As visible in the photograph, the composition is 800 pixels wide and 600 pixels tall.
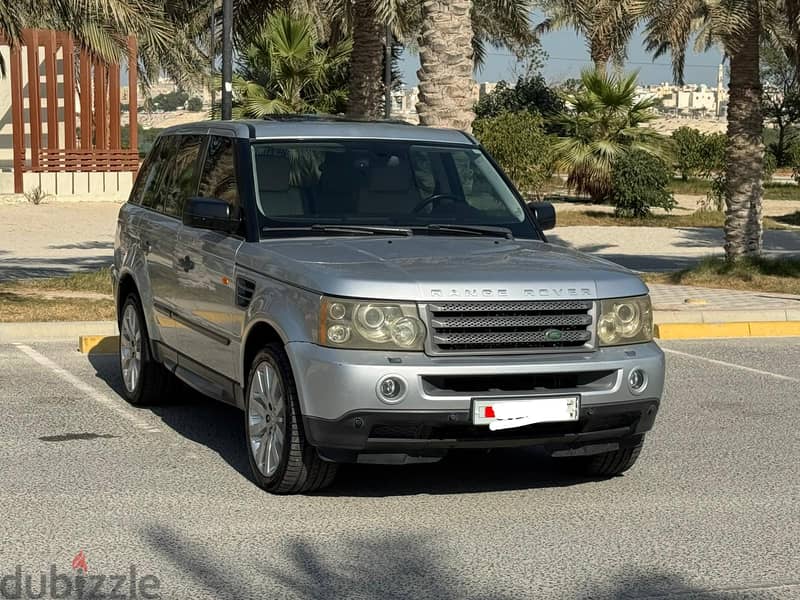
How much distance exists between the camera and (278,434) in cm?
693

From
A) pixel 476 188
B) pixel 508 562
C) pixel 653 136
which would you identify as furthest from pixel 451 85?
pixel 653 136

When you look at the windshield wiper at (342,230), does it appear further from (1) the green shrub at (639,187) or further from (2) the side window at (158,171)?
(1) the green shrub at (639,187)

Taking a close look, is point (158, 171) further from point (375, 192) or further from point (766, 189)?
point (766, 189)

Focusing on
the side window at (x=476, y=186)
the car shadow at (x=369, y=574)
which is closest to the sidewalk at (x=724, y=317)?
the side window at (x=476, y=186)

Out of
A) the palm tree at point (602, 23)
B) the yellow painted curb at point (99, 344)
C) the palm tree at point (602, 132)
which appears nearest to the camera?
the yellow painted curb at point (99, 344)

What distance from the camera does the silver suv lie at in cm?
647

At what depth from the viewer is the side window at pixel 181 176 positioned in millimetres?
8727

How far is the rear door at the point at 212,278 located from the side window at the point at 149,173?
116cm

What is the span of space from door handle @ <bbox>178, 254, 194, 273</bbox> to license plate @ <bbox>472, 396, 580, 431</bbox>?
244 centimetres

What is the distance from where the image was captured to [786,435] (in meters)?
8.83

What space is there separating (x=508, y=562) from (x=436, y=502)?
3.71ft

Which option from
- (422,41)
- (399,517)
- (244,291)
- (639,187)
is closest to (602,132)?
(639,187)

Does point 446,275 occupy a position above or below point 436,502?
above

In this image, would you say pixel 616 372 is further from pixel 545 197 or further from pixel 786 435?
pixel 545 197
